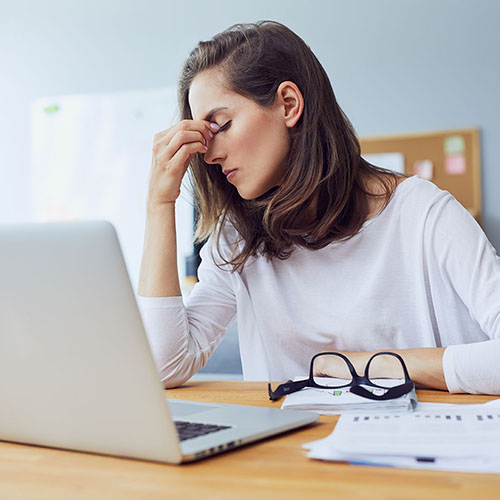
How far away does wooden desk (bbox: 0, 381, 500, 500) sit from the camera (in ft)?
1.69

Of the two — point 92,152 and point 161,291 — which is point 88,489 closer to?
point 161,291

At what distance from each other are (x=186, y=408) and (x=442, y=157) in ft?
10.1

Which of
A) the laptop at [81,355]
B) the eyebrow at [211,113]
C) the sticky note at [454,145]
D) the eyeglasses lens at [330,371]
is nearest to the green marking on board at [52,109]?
the sticky note at [454,145]

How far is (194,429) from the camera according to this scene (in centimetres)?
69

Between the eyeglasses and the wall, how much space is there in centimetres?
274

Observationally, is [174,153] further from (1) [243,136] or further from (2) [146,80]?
(2) [146,80]

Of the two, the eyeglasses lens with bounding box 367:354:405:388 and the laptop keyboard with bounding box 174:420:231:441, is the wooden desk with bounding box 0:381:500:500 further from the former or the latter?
the eyeglasses lens with bounding box 367:354:405:388

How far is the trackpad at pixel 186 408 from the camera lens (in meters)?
0.79

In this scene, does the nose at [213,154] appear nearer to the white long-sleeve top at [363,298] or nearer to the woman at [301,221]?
the woman at [301,221]

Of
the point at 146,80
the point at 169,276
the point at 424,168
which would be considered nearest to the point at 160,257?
the point at 169,276

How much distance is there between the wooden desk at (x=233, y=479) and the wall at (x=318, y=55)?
3225 millimetres

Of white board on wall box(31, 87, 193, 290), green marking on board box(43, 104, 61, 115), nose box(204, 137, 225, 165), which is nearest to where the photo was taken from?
nose box(204, 137, 225, 165)

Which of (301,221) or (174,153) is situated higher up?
(174,153)

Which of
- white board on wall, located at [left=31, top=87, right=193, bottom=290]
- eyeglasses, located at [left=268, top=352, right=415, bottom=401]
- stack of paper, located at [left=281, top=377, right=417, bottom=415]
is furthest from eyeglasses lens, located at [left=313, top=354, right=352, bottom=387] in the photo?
white board on wall, located at [left=31, top=87, right=193, bottom=290]
